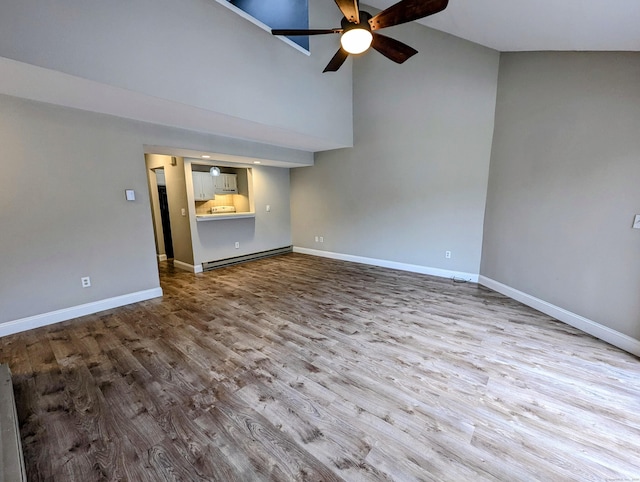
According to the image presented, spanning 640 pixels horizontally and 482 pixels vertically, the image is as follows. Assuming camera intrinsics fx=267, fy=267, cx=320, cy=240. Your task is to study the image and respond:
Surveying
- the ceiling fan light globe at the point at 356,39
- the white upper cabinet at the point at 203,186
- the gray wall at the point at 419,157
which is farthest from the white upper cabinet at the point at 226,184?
the ceiling fan light globe at the point at 356,39

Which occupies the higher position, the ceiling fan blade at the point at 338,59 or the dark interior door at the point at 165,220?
the ceiling fan blade at the point at 338,59

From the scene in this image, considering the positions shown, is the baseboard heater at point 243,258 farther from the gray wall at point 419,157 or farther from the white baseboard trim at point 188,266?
the gray wall at point 419,157

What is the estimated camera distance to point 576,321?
9.16 ft

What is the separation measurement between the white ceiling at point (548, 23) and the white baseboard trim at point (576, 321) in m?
2.44

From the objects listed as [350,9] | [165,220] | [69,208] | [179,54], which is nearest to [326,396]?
[350,9]

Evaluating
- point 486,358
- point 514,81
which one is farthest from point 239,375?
point 514,81

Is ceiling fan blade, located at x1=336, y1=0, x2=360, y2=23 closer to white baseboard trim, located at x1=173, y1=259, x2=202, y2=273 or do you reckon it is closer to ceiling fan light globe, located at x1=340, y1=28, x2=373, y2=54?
ceiling fan light globe, located at x1=340, y1=28, x2=373, y2=54

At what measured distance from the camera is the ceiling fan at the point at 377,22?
81.0 inches

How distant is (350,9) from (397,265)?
397 cm

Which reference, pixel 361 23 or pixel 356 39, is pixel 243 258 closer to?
pixel 356 39

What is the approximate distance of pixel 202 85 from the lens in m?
2.86

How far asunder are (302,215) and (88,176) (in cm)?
409

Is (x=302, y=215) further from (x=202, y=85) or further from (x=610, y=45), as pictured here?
(x=610, y=45)

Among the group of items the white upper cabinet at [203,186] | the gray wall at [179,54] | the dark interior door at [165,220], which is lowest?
the dark interior door at [165,220]
